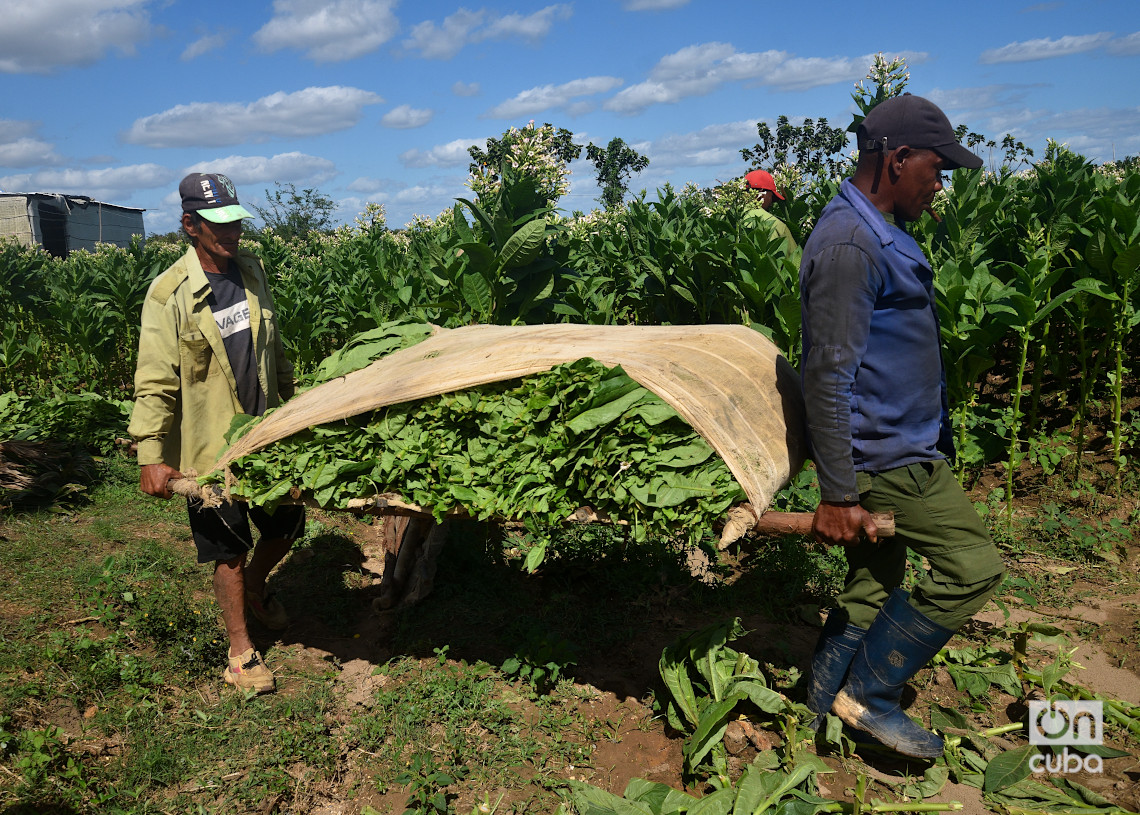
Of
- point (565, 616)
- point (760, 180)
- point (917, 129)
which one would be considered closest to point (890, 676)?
point (565, 616)

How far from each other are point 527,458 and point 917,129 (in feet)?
5.48

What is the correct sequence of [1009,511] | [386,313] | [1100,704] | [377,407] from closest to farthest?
[377,407]
[1100,704]
[1009,511]
[386,313]

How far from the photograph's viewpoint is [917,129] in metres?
2.47

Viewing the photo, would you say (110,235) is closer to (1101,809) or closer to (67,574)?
(67,574)

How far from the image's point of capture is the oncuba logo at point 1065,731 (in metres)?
2.81

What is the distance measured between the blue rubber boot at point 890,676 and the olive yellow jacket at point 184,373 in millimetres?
2731

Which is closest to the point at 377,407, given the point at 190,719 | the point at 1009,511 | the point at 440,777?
the point at 440,777

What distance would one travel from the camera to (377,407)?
108 inches

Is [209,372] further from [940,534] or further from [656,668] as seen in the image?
[940,534]

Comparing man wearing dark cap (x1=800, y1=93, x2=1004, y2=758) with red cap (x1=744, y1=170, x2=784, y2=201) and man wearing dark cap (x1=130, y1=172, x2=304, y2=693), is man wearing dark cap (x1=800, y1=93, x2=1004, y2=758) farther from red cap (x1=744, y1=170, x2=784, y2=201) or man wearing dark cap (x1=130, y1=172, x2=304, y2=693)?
red cap (x1=744, y1=170, x2=784, y2=201)

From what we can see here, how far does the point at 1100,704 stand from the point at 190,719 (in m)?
3.67

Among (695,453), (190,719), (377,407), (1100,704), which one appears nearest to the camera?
(695,453)

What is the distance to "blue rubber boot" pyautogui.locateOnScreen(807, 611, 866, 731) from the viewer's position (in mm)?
2875

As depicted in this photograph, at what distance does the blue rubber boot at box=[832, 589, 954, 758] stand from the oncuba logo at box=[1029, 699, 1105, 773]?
45cm
